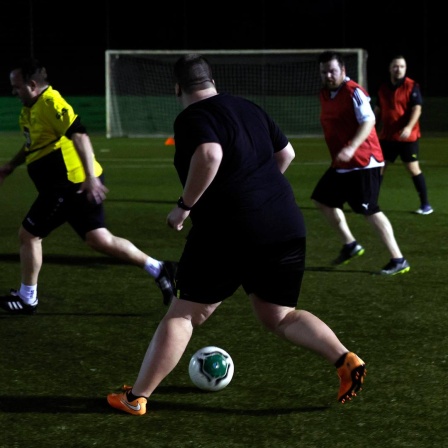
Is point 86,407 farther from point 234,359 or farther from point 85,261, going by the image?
point 85,261

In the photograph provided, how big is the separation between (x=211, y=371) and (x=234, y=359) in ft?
2.28

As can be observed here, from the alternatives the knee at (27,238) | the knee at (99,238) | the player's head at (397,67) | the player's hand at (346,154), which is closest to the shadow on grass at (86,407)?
the knee at (27,238)

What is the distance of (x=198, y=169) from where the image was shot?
178 inches

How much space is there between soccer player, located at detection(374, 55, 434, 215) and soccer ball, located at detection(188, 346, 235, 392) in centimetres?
759

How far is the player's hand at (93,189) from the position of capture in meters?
6.87

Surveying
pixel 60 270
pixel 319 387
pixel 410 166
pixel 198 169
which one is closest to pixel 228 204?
pixel 198 169

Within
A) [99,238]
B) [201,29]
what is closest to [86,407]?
[99,238]

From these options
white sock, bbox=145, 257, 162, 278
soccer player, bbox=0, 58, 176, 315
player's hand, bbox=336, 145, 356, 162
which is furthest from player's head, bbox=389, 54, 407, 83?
soccer player, bbox=0, 58, 176, 315

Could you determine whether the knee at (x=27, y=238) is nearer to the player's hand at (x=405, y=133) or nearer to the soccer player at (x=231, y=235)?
the soccer player at (x=231, y=235)

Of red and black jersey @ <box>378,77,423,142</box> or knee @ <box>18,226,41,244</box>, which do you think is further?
red and black jersey @ <box>378,77,423,142</box>

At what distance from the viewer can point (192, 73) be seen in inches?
185

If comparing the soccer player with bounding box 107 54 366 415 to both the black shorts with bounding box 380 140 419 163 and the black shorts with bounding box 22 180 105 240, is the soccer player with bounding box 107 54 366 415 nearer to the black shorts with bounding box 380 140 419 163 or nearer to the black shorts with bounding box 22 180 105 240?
the black shorts with bounding box 22 180 105 240

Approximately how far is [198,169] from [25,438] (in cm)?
146

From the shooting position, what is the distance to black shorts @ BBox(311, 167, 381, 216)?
859 cm
